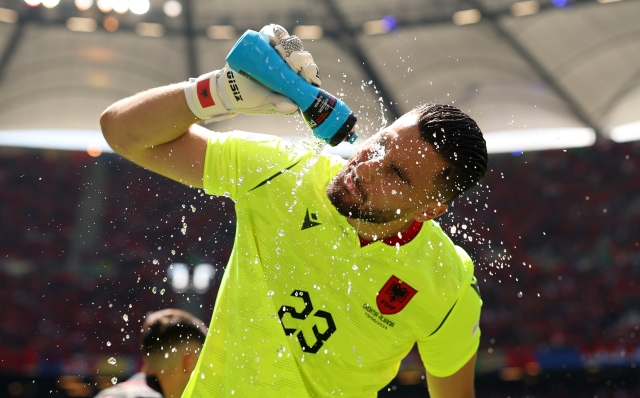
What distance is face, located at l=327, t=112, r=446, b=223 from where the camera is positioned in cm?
234

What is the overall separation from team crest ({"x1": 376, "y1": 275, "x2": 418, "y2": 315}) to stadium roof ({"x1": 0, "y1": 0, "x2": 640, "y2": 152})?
9316mm

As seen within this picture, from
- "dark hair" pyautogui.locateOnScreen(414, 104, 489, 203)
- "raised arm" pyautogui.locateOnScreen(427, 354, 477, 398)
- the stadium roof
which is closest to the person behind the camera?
"dark hair" pyautogui.locateOnScreen(414, 104, 489, 203)

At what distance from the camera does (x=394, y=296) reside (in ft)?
8.07

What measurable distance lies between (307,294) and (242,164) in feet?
1.75

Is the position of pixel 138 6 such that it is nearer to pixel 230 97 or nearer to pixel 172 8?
pixel 172 8

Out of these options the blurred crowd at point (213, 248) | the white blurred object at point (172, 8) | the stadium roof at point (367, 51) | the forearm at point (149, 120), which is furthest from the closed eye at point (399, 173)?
the blurred crowd at point (213, 248)

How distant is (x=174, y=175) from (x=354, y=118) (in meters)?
0.75

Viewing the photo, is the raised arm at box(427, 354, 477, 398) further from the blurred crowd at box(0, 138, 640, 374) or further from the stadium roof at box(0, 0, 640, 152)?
the blurred crowd at box(0, 138, 640, 374)

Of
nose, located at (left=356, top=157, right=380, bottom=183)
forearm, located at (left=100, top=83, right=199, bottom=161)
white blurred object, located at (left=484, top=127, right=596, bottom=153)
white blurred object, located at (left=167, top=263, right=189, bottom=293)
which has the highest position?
forearm, located at (left=100, top=83, right=199, bottom=161)

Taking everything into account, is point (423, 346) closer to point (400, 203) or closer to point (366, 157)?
point (400, 203)

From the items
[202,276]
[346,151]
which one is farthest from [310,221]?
[202,276]

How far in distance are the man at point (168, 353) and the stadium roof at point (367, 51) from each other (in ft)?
27.8

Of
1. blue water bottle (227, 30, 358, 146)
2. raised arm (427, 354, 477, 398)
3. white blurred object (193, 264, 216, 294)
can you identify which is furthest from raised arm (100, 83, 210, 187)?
white blurred object (193, 264, 216, 294)

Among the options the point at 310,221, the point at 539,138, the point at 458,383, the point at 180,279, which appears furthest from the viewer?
the point at 180,279
